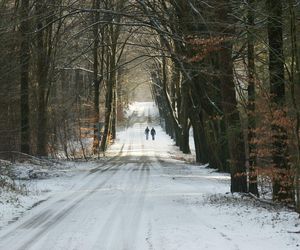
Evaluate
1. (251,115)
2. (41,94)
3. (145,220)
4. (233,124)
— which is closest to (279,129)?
(251,115)

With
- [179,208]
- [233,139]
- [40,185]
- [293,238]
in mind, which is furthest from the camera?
[40,185]

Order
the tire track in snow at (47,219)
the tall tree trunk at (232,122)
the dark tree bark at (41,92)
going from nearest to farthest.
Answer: the tire track in snow at (47,219)
the tall tree trunk at (232,122)
the dark tree bark at (41,92)

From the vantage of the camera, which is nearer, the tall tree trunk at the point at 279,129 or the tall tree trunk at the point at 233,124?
the tall tree trunk at the point at 279,129

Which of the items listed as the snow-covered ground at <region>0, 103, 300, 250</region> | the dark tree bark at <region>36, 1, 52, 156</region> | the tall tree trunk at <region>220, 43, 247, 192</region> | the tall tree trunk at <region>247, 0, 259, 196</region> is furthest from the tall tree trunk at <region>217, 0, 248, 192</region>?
the dark tree bark at <region>36, 1, 52, 156</region>

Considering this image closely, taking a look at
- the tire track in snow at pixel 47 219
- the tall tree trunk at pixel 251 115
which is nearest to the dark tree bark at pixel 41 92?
the tire track in snow at pixel 47 219

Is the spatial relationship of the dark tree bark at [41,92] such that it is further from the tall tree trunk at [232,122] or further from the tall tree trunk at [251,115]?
the tall tree trunk at [251,115]

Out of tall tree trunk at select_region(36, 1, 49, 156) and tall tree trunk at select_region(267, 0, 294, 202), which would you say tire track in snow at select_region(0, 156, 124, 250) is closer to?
tall tree trunk at select_region(267, 0, 294, 202)

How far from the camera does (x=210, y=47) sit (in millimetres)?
14289

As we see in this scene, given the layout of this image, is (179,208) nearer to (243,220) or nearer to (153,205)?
(153,205)

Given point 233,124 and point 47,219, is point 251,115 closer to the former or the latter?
point 233,124

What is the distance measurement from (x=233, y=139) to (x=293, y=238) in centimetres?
705

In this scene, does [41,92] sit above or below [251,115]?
above

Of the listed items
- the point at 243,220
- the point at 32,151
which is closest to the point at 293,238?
the point at 243,220

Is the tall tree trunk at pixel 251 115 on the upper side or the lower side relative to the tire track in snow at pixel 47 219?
upper
